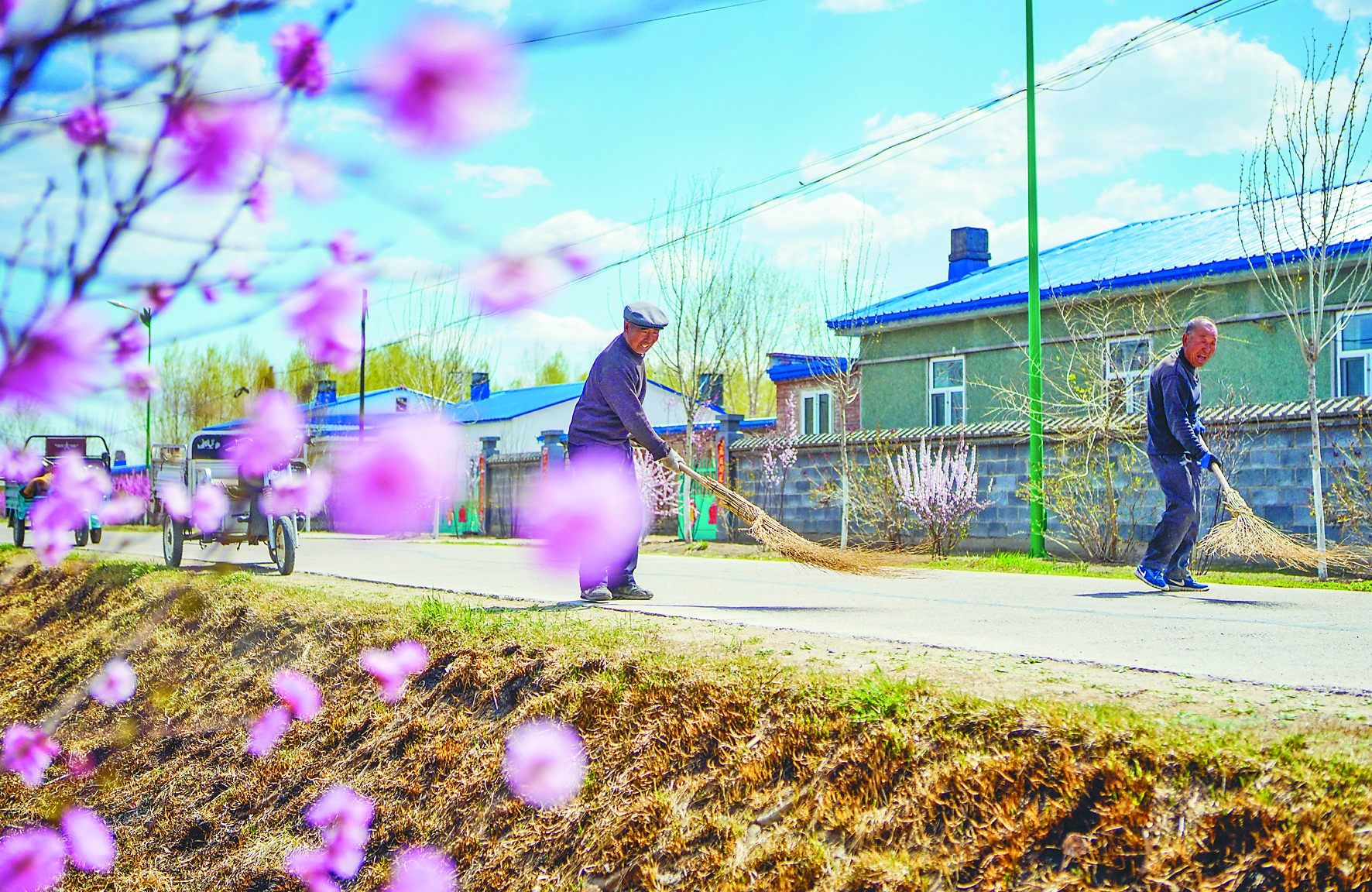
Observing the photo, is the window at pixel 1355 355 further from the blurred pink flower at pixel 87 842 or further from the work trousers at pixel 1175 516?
the blurred pink flower at pixel 87 842

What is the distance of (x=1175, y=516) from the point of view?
776 centimetres

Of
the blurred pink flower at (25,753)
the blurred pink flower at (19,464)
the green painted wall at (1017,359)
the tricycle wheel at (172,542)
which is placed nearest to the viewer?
the blurred pink flower at (19,464)

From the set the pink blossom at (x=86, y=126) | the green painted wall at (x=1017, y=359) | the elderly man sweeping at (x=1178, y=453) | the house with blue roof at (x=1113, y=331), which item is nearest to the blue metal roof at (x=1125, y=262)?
the house with blue roof at (x=1113, y=331)

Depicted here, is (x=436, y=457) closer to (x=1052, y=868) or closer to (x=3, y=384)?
(x=3, y=384)

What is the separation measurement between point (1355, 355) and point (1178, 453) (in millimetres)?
9942

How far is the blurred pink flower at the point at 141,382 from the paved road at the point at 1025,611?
312 millimetres

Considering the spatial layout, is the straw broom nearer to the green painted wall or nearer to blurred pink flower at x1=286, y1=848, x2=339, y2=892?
blurred pink flower at x1=286, y1=848, x2=339, y2=892

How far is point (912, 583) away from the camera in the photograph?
8.86 metres

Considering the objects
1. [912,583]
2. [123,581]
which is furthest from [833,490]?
[123,581]

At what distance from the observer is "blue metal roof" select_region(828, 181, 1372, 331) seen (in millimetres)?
16281

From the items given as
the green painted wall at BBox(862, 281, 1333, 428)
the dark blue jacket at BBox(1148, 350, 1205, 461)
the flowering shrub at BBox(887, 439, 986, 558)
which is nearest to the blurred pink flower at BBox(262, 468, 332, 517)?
the dark blue jacket at BBox(1148, 350, 1205, 461)

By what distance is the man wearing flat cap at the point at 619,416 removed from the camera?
6.38m

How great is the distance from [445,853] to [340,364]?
296 cm

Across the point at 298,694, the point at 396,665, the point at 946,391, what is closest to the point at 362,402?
the point at 396,665
